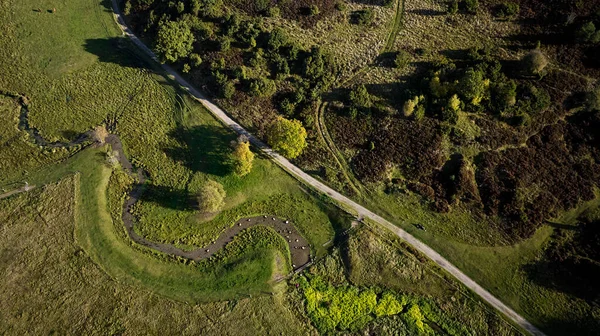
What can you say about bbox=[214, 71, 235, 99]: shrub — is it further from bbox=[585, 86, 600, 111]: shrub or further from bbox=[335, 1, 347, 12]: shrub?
bbox=[585, 86, 600, 111]: shrub

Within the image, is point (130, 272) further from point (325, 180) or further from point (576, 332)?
point (576, 332)

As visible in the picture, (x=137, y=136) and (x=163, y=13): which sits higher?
(x=163, y=13)

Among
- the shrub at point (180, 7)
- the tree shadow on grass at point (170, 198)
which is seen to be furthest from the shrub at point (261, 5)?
the tree shadow on grass at point (170, 198)

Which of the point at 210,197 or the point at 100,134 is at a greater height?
the point at 100,134

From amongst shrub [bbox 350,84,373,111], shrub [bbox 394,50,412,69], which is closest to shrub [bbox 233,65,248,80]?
shrub [bbox 350,84,373,111]

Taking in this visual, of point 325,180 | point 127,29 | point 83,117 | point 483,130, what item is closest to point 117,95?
point 83,117

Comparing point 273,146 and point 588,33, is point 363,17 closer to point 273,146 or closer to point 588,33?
point 273,146

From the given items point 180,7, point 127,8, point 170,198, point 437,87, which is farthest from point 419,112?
point 127,8
